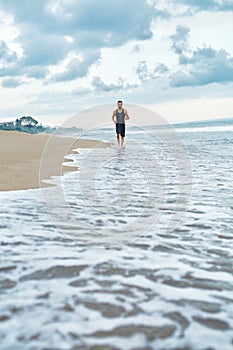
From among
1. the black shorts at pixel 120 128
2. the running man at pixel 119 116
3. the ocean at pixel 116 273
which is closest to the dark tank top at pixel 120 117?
the running man at pixel 119 116

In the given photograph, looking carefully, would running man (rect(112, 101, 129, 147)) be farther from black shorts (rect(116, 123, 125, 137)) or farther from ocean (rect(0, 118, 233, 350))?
ocean (rect(0, 118, 233, 350))

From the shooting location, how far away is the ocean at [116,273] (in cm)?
243

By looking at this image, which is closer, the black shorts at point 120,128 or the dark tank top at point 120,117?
the dark tank top at point 120,117

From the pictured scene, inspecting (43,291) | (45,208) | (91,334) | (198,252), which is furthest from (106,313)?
(45,208)

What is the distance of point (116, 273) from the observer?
3322 mm

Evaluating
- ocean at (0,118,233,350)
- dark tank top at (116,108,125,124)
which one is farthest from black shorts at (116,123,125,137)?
ocean at (0,118,233,350)

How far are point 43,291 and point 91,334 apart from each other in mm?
660

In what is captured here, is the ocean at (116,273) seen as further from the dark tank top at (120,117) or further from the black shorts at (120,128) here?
the black shorts at (120,128)

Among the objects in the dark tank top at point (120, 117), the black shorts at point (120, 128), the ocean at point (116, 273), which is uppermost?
the dark tank top at point (120, 117)

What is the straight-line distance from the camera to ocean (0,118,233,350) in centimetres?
243

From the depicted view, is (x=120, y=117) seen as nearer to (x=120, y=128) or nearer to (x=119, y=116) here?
(x=119, y=116)

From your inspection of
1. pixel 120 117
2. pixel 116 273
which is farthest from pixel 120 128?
pixel 116 273

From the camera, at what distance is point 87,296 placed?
2.88 meters

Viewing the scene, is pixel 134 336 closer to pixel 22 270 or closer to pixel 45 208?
pixel 22 270
